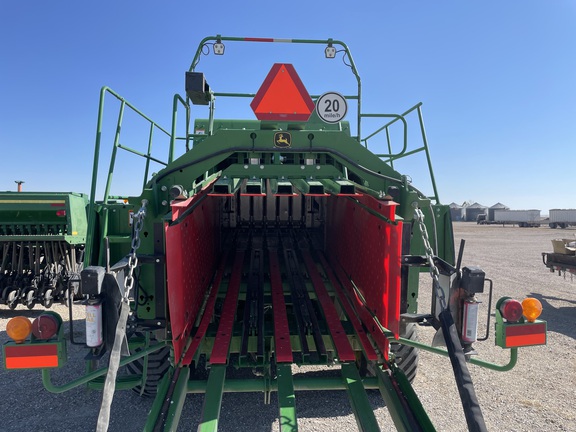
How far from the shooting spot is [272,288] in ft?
13.1

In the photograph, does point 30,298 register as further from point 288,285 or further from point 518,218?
point 518,218

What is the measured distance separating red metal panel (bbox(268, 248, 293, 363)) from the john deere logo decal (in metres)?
1.59

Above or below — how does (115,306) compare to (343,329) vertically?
above

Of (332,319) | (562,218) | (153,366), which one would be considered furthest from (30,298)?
(562,218)

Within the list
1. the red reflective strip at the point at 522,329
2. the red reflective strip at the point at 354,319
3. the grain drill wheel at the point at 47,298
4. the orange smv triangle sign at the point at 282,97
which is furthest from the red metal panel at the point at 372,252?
the grain drill wheel at the point at 47,298

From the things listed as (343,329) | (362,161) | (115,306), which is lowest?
(343,329)

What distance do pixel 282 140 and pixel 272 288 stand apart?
1.74 m

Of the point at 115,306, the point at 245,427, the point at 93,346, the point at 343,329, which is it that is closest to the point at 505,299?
the point at 343,329

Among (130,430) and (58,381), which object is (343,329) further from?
(58,381)

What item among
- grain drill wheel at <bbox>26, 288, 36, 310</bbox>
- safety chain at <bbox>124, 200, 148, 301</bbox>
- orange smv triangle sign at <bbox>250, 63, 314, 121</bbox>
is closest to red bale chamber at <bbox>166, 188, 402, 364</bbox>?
safety chain at <bbox>124, 200, 148, 301</bbox>

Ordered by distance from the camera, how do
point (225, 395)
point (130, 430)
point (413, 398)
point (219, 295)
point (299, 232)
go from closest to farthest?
1. point (413, 398)
2. point (130, 430)
3. point (225, 395)
4. point (219, 295)
5. point (299, 232)

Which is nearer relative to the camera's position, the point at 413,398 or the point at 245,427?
the point at 413,398

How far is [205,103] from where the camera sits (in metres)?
4.23

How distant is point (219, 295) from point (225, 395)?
Result: 3.27 ft
